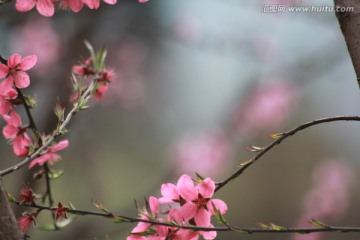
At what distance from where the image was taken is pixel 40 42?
13.4ft

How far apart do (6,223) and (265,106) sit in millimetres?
3730

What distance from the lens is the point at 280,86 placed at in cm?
446

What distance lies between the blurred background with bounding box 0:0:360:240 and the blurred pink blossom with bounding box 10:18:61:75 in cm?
1

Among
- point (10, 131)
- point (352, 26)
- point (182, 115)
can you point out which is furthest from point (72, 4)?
point (182, 115)

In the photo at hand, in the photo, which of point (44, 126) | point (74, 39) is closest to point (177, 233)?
point (44, 126)

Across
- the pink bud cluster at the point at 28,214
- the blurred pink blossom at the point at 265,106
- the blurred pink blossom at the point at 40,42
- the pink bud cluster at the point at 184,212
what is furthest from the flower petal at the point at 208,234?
the blurred pink blossom at the point at 265,106

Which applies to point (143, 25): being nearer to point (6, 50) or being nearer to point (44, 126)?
point (6, 50)

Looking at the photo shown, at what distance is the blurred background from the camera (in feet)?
10.5

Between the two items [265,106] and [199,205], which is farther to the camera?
[265,106]

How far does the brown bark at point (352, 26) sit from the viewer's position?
2.85ft

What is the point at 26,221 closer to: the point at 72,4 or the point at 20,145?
the point at 20,145

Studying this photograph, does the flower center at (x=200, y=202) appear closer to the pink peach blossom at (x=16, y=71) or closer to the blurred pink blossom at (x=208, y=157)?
the pink peach blossom at (x=16, y=71)

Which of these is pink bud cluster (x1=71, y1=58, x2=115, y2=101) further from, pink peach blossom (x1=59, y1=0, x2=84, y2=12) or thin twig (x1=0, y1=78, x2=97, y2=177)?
pink peach blossom (x1=59, y1=0, x2=84, y2=12)

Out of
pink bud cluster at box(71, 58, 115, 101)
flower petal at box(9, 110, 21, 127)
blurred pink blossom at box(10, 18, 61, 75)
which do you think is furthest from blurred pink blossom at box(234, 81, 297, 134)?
flower petal at box(9, 110, 21, 127)
